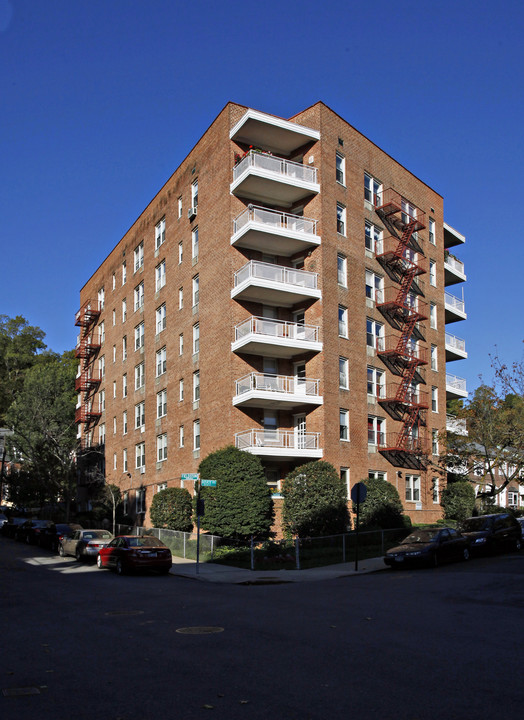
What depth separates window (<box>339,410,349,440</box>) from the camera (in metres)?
33.2

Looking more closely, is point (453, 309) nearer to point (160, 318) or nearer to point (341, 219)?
point (341, 219)

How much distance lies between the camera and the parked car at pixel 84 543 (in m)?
27.8

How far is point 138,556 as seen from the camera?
23172mm

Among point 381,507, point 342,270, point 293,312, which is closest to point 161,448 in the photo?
point 293,312

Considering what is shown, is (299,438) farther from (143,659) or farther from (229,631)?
(143,659)

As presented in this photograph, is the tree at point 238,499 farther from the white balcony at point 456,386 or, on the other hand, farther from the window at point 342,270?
the white balcony at point 456,386

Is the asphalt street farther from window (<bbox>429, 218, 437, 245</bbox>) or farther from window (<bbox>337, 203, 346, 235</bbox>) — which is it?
window (<bbox>429, 218, 437, 245</bbox>)

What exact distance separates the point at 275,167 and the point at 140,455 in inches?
806

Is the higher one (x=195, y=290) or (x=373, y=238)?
(x=373, y=238)

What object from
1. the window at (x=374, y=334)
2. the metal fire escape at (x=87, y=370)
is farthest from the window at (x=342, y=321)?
the metal fire escape at (x=87, y=370)

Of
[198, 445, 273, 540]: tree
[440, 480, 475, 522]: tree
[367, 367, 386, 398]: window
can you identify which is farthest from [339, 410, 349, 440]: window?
[440, 480, 475, 522]: tree

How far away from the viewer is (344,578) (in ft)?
68.5

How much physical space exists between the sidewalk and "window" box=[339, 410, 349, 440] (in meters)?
8.19

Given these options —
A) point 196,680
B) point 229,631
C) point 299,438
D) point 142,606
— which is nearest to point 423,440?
point 299,438
